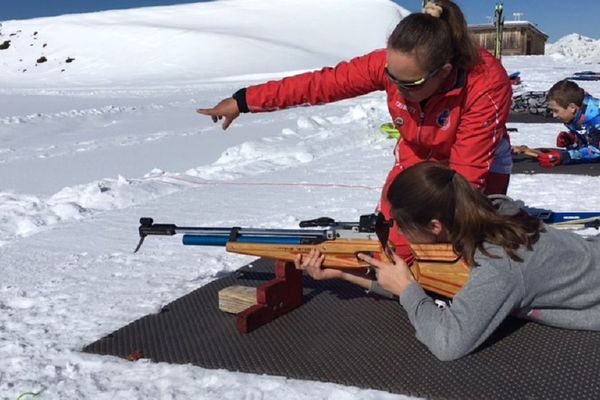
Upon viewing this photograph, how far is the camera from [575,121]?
5.98 meters

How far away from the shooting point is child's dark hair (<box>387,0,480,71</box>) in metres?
2.50

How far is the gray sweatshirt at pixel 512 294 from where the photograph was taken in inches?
84.0

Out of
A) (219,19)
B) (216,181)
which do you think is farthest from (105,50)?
(216,181)

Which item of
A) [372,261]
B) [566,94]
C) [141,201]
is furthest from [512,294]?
[566,94]

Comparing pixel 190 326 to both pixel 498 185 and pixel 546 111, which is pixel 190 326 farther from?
pixel 546 111

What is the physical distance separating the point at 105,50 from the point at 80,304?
32.4 meters

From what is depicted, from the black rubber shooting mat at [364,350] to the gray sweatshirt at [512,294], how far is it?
11 centimetres

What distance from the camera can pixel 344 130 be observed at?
9.18 metres

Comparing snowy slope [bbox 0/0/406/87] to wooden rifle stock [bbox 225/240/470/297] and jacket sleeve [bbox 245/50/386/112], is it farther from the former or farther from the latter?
wooden rifle stock [bbox 225/240/470/297]

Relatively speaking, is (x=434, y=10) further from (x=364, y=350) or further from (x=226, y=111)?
(x=364, y=350)

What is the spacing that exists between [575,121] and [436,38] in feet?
13.0

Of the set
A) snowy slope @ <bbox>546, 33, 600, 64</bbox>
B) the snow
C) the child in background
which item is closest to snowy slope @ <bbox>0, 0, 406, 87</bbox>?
the snow

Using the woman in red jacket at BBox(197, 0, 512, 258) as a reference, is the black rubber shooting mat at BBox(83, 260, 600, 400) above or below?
below

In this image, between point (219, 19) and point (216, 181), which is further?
point (219, 19)
